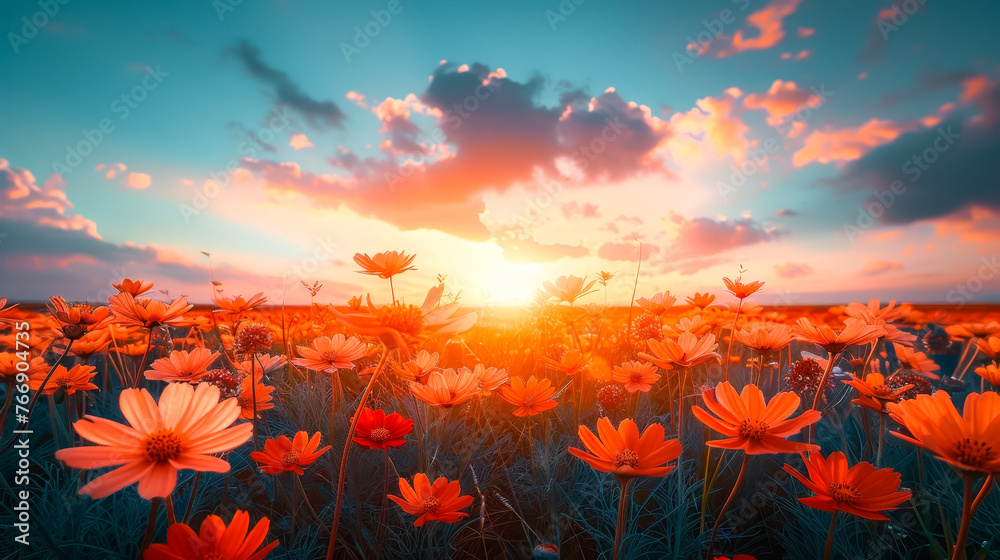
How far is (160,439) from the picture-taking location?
0.79 meters

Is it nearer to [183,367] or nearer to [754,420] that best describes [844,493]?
[754,420]

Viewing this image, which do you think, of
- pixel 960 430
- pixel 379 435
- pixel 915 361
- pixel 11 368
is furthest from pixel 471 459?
pixel 915 361

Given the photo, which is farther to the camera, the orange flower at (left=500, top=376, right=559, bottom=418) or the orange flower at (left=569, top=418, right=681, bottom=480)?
the orange flower at (left=500, top=376, right=559, bottom=418)

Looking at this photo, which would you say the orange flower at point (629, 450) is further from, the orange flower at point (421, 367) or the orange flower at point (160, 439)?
the orange flower at point (421, 367)

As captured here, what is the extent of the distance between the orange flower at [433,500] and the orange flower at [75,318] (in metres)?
1.08

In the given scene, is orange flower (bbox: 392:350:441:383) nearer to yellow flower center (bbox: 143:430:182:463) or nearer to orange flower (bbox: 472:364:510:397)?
orange flower (bbox: 472:364:510:397)

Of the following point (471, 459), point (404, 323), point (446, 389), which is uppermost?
point (404, 323)

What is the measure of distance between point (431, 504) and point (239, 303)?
1.26m

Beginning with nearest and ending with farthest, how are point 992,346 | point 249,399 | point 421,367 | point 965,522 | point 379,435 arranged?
point 965,522, point 379,435, point 249,399, point 421,367, point 992,346

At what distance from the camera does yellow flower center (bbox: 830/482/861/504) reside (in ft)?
3.11

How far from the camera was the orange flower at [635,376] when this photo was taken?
5.61 feet

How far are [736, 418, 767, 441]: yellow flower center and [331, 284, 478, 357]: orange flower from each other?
25.2 inches

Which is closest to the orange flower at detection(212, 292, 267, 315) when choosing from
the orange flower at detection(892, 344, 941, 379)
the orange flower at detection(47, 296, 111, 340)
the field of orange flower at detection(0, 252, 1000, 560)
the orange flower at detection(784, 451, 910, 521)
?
the field of orange flower at detection(0, 252, 1000, 560)

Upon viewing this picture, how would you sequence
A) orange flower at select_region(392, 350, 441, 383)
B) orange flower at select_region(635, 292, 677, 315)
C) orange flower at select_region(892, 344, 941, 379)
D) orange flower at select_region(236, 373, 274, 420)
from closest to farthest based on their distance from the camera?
orange flower at select_region(236, 373, 274, 420), orange flower at select_region(392, 350, 441, 383), orange flower at select_region(892, 344, 941, 379), orange flower at select_region(635, 292, 677, 315)
